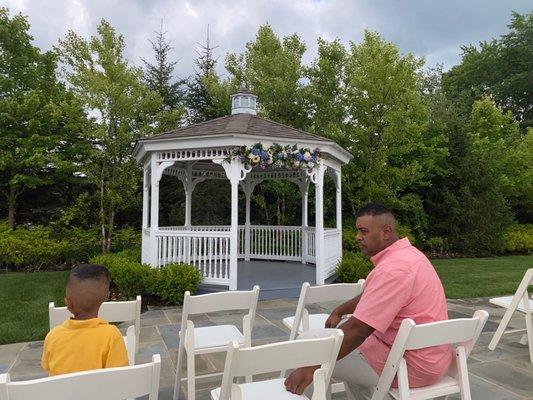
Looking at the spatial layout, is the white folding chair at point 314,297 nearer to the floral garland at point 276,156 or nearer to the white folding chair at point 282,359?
the white folding chair at point 282,359

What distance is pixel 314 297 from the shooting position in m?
3.00

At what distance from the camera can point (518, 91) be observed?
93.7 ft

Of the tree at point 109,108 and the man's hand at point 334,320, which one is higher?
the tree at point 109,108

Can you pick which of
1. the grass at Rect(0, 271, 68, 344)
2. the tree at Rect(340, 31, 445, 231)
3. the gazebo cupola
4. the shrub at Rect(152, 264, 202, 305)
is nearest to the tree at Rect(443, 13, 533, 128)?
the tree at Rect(340, 31, 445, 231)

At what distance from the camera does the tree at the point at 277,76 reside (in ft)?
47.7

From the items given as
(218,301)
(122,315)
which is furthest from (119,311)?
(218,301)

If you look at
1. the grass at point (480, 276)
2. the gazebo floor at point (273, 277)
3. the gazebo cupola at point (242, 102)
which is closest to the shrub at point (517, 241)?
the grass at point (480, 276)

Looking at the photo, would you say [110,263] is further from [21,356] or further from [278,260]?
[278,260]

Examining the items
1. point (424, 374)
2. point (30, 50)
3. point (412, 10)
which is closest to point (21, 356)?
point (424, 374)

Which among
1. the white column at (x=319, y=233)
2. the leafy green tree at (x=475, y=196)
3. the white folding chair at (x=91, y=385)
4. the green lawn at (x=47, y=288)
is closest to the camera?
the white folding chair at (x=91, y=385)

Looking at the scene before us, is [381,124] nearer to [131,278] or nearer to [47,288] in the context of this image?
[131,278]

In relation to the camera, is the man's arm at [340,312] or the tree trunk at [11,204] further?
the tree trunk at [11,204]

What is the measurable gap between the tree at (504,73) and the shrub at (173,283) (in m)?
26.2

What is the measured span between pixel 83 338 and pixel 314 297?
1.69m
